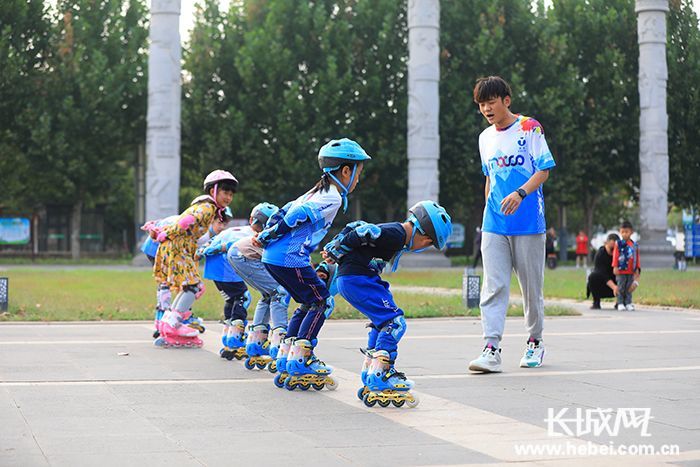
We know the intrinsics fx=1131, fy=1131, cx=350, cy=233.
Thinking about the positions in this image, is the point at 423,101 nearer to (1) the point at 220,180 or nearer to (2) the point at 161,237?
(2) the point at 161,237

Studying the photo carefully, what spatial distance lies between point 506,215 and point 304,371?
7.36 feet

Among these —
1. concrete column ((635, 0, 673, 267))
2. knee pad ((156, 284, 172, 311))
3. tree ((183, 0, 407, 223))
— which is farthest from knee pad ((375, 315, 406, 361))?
tree ((183, 0, 407, 223))

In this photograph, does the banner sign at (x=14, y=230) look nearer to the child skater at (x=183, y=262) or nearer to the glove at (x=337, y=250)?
the child skater at (x=183, y=262)

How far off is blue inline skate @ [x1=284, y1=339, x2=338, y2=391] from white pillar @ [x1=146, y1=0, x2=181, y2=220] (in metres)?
28.6

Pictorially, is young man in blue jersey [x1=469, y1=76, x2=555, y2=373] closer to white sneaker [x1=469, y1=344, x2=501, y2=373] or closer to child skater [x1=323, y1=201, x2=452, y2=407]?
white sneaker [x1=469, y1=344, x2=501, y2=373]

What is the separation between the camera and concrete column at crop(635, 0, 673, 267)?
4044cm

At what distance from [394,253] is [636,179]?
44420 millimetres

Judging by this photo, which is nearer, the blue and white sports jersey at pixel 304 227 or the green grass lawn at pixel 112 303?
the blue and white sports jersey at pixel 304 227

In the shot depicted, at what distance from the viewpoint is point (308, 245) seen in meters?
8.11

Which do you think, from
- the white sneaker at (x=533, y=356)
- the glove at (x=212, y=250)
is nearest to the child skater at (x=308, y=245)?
the white sneaker at (x=533, y=356)

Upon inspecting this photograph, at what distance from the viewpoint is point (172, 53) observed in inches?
1414

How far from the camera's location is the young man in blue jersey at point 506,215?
9219mm

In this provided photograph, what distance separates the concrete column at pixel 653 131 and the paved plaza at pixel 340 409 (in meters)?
30.3

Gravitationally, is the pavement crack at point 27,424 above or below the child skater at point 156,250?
below
